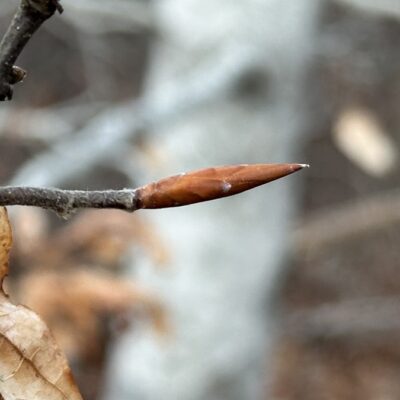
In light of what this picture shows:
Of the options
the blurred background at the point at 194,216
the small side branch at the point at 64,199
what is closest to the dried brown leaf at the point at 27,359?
the small side branch at the point at 64,199

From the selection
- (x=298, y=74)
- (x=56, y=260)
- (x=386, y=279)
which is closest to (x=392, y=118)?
(x=386, y=279)

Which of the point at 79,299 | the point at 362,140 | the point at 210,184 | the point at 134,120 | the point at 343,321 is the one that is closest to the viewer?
the point at 210,184

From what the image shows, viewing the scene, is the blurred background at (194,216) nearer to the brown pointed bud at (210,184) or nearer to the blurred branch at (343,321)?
the blurred branch at (343,321)

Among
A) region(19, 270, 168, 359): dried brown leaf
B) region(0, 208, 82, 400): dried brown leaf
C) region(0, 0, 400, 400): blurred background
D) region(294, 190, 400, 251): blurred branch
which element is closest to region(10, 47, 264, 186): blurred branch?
region(0, 0, 400, 400): blurred background

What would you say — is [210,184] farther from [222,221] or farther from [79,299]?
[222,221]

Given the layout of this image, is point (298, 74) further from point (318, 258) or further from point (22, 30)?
point (318, 258)

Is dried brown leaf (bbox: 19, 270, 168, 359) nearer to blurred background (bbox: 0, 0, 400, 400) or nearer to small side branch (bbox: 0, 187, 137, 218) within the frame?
blurred background (bbox: 0, 0, 400, 400)

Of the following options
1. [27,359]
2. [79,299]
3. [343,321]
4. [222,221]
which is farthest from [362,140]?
[27,359]

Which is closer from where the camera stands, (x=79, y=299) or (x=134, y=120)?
(x=79, y=299)
